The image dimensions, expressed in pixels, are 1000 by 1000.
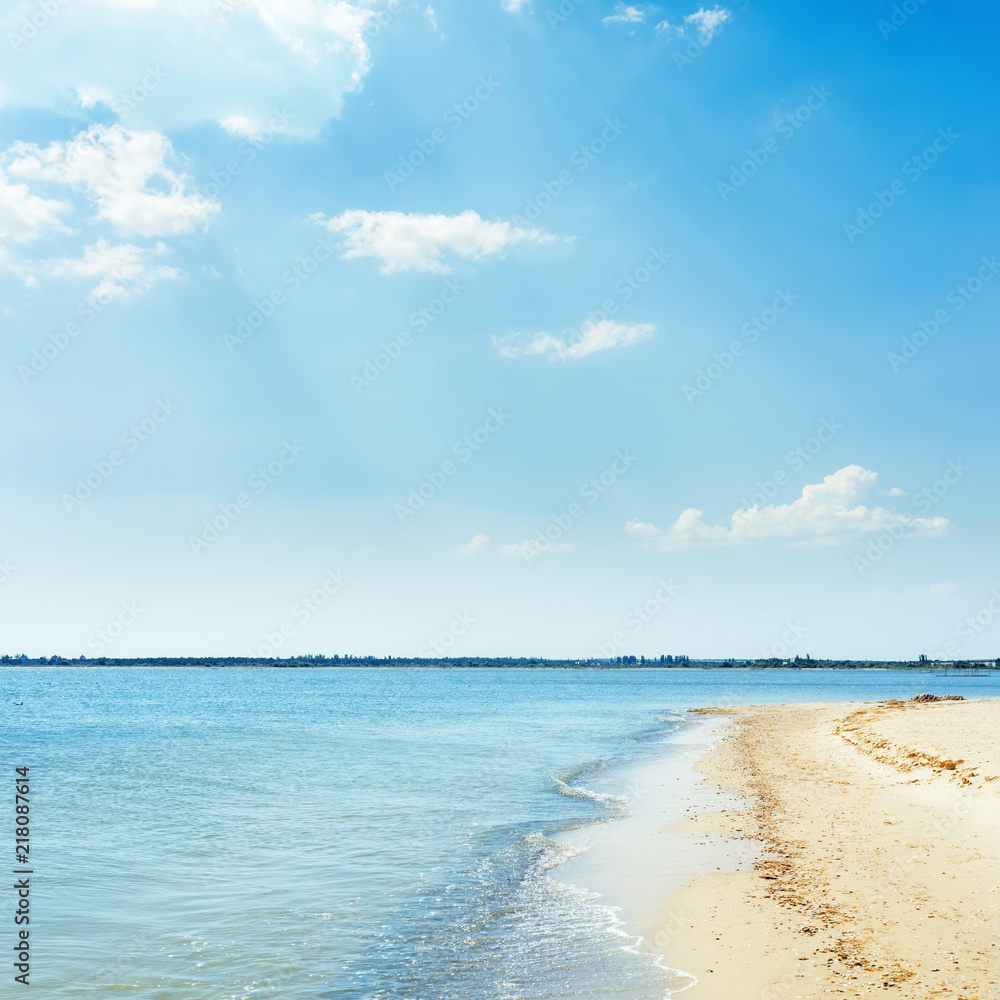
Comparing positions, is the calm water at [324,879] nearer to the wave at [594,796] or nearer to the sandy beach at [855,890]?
the wave at [594,796]

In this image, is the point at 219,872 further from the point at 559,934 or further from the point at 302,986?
the point at 559,934

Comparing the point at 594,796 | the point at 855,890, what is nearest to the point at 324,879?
the point at 855,890

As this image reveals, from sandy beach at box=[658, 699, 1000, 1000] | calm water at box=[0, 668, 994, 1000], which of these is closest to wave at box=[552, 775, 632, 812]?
calm water at box=[0, 668, 994, 1000]

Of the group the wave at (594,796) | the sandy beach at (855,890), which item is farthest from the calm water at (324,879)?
the sandy beach at (855,890)

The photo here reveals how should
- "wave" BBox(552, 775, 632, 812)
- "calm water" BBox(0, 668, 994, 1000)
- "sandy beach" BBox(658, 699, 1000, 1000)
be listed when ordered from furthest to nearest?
"wave" BBox(552, 775, 632, 812) → "calm water" BBox(0, 668, 994, 1000) → "sandy beach" BBox(658, 699, 1000, 1000)

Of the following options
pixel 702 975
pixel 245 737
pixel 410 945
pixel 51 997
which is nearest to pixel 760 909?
pixel 702 975

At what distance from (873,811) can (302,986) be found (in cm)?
1555

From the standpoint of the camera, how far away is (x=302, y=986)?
10531 mm

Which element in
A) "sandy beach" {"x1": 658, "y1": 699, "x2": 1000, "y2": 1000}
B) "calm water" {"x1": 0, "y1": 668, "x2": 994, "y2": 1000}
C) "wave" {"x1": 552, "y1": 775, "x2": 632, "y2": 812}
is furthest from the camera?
"wave" {"x1": 552, "y1": 775, "x2": 632, "y2": 812}

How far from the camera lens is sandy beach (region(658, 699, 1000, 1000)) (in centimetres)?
926

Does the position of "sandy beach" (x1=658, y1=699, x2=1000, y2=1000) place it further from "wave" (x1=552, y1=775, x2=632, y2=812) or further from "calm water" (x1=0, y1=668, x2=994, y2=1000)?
"wave" (x1=552, y1=775, x2=632, y2=812)

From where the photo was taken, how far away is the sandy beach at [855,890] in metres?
9.26

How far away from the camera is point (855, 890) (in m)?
12.6

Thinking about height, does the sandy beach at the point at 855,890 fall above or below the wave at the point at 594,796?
above
